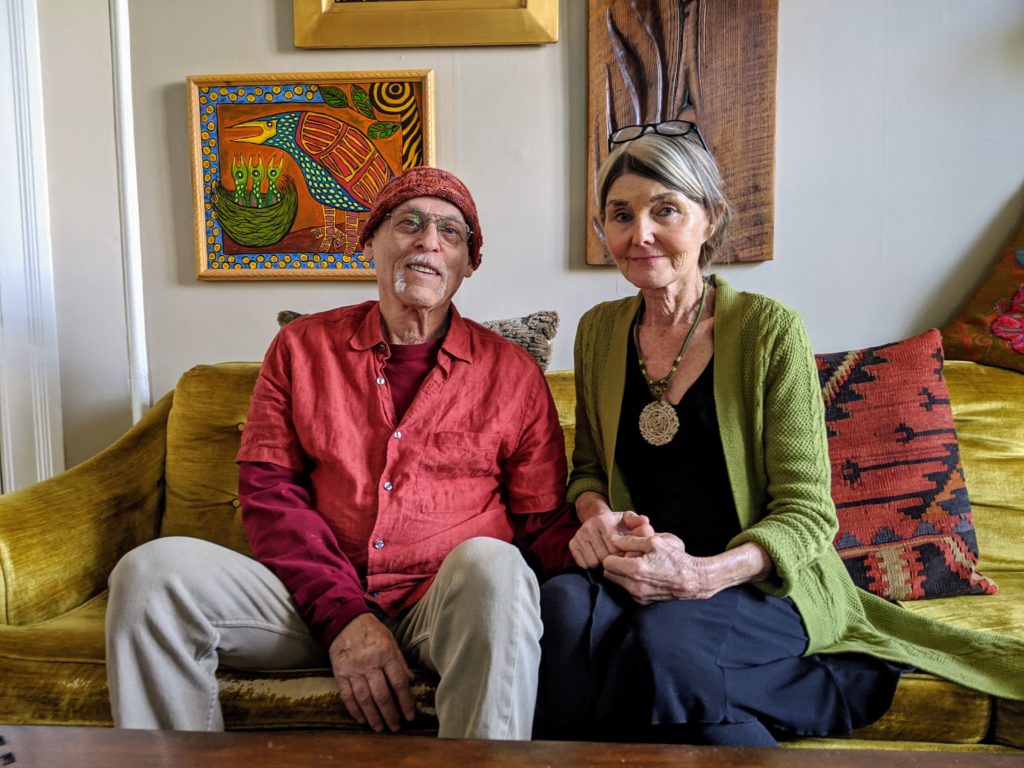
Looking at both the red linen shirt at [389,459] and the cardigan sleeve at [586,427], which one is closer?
the red linen shirt at [389,459]

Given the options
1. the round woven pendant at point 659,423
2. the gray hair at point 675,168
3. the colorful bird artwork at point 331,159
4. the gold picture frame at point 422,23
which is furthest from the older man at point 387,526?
the gold picture frame at point 422,23

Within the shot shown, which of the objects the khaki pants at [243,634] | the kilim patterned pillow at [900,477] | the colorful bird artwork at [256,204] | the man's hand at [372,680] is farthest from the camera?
the colorful bird artwork at [256,204]

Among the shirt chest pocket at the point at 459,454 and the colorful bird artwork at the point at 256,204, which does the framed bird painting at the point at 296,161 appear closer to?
the colorful bird artwork at the point at 256,204

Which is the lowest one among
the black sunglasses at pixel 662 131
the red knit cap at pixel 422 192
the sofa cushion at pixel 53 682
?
the sofa cushion at pixel 53 682

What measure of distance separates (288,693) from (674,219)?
1033mm

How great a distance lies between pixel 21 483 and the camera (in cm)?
221

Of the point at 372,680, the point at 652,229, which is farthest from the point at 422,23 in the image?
the point at 372,680

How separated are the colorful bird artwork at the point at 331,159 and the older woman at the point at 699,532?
2.84ft

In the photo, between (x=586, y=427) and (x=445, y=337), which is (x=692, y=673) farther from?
(x=445, y=337)

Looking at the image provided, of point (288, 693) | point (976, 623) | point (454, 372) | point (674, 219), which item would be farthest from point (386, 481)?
point (976, 623)

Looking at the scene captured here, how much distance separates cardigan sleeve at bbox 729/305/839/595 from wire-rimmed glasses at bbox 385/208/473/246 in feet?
1.95

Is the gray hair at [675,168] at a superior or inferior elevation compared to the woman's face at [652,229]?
superior

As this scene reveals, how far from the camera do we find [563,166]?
209 cm

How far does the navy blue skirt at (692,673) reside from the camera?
1120 mm
